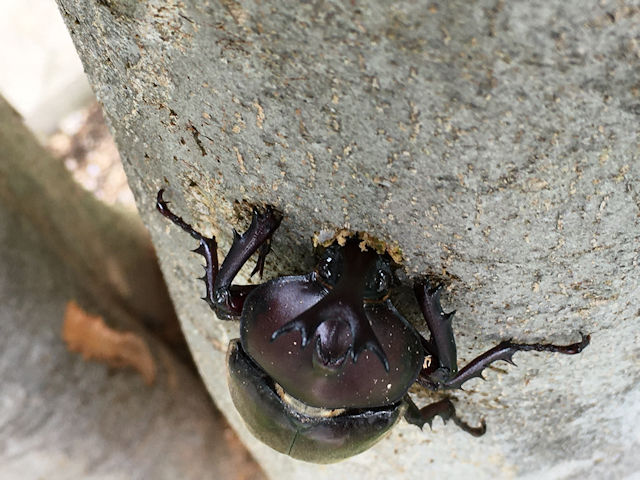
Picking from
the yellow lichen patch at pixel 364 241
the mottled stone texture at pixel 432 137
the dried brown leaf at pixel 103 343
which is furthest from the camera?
the dried brown leaf at pixel 103 343

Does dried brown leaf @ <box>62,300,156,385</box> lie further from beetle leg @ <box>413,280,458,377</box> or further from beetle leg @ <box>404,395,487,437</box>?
beetle leg @ <box>413,280,458,377</box>

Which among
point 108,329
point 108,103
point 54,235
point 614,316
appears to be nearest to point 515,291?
Answer: point 614,316

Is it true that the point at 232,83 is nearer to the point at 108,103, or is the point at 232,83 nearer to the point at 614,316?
the point at 108,103

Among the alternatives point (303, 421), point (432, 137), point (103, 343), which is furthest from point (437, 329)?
point (103, 343)

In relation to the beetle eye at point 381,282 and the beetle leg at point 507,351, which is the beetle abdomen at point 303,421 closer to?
the beetle leg at point 507,351

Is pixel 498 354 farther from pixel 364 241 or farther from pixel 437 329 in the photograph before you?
pixel 364 241

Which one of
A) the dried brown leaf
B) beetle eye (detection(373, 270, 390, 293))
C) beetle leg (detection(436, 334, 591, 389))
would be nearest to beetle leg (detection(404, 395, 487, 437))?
beetle leg (detection(436, 334, 591, 389))

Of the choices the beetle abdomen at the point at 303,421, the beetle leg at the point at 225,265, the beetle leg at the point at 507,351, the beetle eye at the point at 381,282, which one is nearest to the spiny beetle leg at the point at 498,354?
the beetle leg at the point at 507,351
